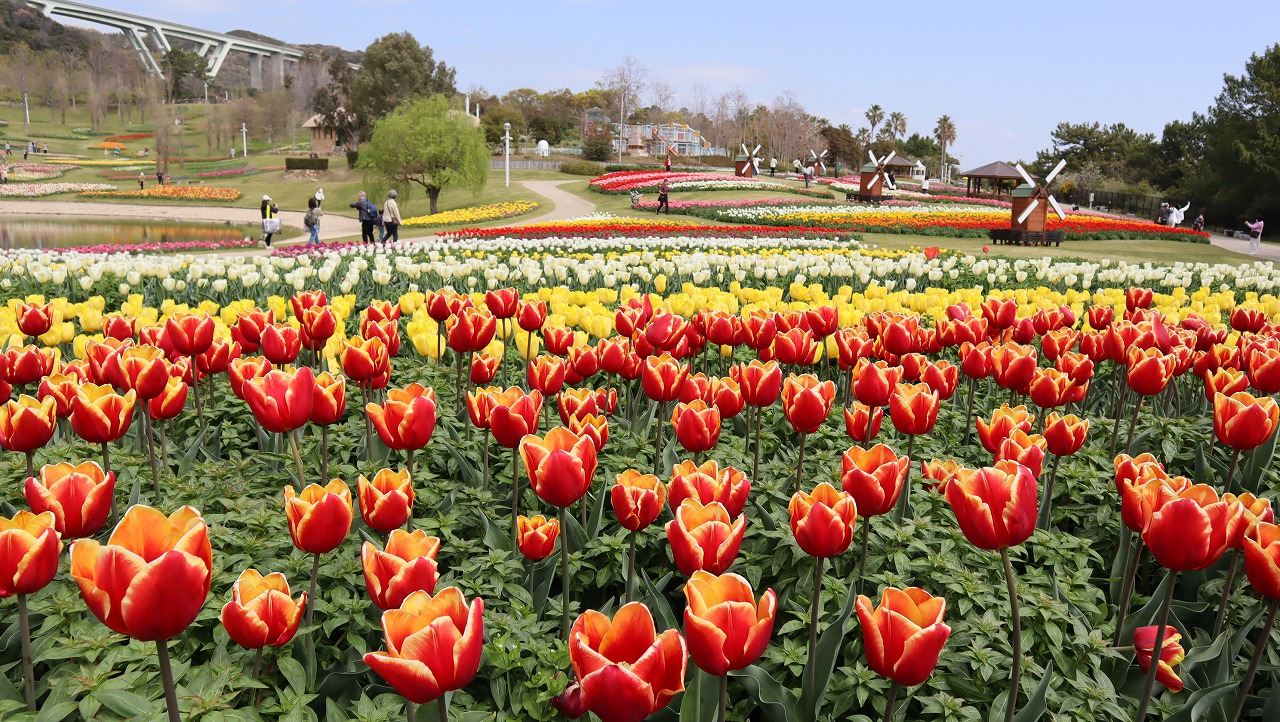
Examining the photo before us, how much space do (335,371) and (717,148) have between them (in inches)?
4405

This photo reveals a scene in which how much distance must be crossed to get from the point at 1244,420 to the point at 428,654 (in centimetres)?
262

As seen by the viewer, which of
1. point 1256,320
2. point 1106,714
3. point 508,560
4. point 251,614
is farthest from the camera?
point 1256,320

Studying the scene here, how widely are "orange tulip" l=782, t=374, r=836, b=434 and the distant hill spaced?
173 meters

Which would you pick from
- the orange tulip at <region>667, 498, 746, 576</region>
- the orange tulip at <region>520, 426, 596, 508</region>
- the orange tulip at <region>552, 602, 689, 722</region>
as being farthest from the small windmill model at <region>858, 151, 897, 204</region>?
the orange tulip at <region>552, 602, 689, 722</region>

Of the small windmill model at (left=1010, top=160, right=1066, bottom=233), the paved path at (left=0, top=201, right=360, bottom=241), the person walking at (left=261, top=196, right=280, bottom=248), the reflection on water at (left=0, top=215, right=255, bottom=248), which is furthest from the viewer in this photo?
the paved path at (left=0, top=201, right=360, bottom=241)

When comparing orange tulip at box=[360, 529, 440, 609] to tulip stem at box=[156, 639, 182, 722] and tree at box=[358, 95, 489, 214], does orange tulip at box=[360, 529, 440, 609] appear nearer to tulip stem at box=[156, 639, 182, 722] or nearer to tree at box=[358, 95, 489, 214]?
tulip stem at box=[156, 639, 182, 722]

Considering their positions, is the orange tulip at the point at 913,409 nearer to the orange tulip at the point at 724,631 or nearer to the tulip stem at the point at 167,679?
the orange tulip at the point at 724,631

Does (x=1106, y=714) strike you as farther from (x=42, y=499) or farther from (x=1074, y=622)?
(x=42, y=499)

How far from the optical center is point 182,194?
51.8 metres

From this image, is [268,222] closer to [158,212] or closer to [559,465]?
[559,465]

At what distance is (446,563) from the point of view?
2.61 m

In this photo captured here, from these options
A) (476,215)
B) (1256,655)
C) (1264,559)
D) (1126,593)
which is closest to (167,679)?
(1264,559)

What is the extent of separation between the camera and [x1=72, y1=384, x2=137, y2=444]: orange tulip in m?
2.33

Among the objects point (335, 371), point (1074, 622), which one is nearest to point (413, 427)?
point (335, 371)
